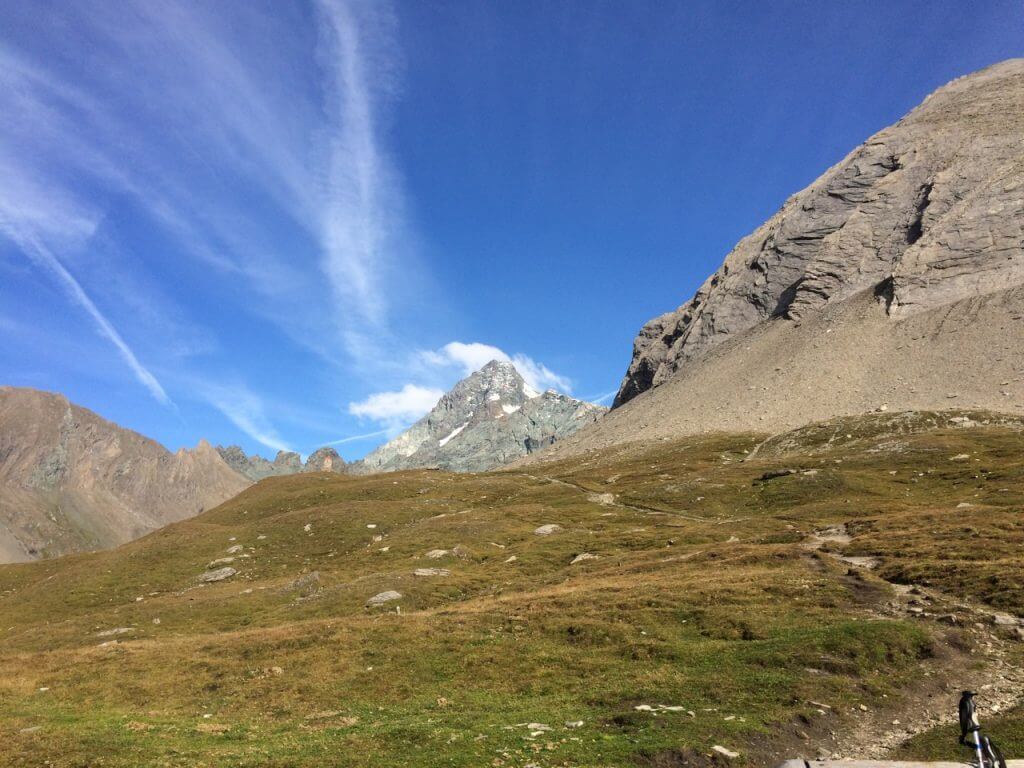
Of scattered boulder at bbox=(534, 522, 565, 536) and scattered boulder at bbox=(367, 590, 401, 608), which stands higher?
scattered boulder at bbox=(534, 522, 565, 536)

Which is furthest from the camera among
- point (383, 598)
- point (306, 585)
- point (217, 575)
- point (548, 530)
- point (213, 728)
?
point (548, 530)

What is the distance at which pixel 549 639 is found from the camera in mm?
36188

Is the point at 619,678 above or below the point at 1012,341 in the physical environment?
below

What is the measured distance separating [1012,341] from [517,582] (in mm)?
140140

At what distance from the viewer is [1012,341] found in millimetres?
134375

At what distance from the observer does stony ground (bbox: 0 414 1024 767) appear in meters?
21.9

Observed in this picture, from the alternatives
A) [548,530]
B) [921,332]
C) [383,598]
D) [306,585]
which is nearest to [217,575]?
[306,585]

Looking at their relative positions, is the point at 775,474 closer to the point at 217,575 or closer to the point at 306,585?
the point at 306,585

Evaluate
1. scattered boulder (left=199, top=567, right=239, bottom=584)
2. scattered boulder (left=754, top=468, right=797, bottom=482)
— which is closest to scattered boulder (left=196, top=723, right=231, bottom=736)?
scattered boulder (left=199, top=567, right=239, bottom=584)

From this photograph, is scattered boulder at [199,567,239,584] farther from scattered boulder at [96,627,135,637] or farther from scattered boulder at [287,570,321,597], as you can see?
scattered boulder at [96,627,135,637]

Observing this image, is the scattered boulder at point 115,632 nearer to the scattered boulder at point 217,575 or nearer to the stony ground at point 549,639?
the stony ground at point 549,639

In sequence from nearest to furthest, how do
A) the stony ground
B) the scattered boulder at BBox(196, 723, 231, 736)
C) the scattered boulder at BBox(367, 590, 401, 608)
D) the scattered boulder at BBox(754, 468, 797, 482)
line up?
the stony ground, the scattered boulder at BBox(196, 723, 231, 736), the scattered boulder at BBox(367, 590, 401, 608), the scattered boulder at BBox(754, 468, 797, 482)

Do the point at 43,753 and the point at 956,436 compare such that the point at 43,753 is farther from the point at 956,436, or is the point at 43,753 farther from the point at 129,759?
the point at 956,436

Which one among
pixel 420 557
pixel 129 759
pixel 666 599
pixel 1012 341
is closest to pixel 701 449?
pixel 1012 341
